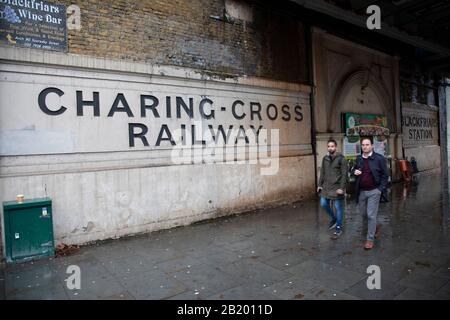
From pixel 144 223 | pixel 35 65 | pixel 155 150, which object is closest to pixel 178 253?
pixel 144 223

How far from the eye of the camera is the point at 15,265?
4.95 m

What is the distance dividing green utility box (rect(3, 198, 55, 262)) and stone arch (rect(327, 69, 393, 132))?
29.3 ft

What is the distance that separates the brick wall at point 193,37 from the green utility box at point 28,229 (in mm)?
2942

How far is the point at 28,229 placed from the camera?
508 centimetres

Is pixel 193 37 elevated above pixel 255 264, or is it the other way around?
pixel 193 37

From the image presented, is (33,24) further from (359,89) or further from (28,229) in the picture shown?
(359,89)

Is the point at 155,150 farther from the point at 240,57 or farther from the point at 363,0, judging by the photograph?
the point at 363,0

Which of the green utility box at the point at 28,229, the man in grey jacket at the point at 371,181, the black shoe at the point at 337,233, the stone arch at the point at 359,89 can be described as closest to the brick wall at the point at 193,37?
the stone arch at the point at 359,89

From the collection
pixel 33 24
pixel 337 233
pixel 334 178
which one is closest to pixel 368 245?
pixel 337 233

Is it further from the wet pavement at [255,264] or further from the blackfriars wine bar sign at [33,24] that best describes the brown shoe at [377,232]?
the blackfriars wine bar sign at [33,24]

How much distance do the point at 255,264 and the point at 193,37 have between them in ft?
18.0

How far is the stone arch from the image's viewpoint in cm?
1118

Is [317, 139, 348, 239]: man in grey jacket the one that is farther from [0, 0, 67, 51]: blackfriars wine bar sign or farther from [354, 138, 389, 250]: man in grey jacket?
[0, 0, 67, 51]: blackfriars wine bar sign

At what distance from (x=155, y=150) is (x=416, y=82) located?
14894 mm
